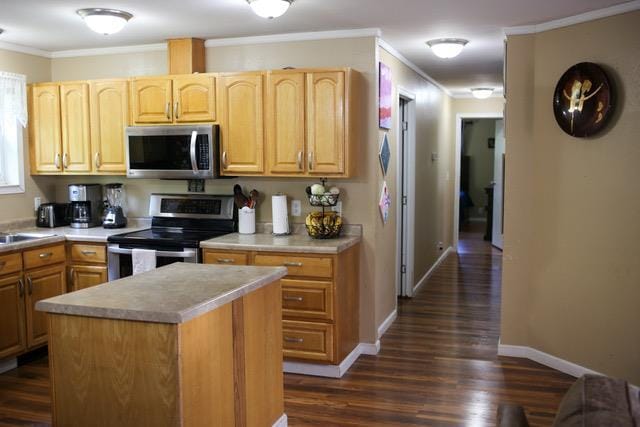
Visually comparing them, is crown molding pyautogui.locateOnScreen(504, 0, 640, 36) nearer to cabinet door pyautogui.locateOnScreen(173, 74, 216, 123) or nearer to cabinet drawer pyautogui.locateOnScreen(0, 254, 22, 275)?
cabinet door pyautogui.locateOnScreen(173, 74, 216, 123)

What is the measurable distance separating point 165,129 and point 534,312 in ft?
9.85

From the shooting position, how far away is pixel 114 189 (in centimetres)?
511

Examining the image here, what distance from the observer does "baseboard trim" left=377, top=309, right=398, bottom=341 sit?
4.96 m

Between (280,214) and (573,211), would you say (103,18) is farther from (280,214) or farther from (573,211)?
(573,211)

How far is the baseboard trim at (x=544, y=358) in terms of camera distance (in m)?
4.07

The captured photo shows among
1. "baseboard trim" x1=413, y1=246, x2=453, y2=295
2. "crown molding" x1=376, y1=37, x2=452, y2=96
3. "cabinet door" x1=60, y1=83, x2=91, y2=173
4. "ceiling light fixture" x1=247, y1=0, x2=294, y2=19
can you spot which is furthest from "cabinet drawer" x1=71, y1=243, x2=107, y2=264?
"baseboard trim" x1=413, y1=246, x2=453, y2=295

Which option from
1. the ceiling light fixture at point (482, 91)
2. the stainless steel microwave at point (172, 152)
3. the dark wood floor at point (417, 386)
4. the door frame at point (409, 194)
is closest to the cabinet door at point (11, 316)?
the dark wood floor at point (417, 386)

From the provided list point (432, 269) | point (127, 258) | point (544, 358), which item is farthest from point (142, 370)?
point (432, 269)

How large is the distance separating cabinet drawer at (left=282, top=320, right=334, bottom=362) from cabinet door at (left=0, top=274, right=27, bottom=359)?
6.03 ft

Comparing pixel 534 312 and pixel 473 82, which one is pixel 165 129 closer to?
pixel 534 312

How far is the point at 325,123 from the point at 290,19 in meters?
0.72

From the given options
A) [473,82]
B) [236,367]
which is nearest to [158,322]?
[236,367]

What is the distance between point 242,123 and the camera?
4.40 m

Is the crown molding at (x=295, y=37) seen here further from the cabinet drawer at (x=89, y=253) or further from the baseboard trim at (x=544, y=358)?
the baseboard trim at (x=544, y=358)
